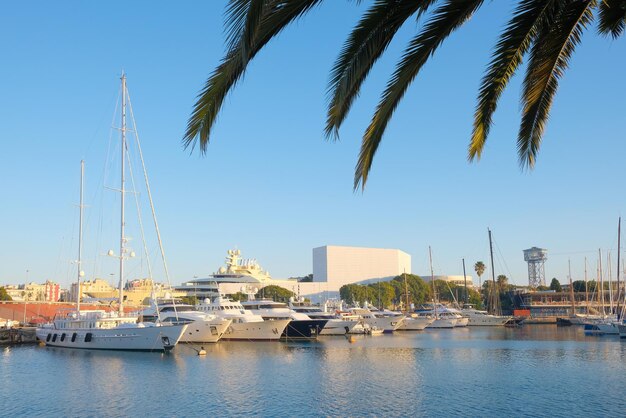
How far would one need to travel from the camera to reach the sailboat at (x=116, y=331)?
48812mm

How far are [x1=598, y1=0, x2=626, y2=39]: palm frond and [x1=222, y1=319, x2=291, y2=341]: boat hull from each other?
5718 cm

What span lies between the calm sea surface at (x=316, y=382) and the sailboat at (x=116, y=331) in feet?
4.64

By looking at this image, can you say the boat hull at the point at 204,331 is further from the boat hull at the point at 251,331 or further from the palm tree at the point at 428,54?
the palm tree at the point at 428,54

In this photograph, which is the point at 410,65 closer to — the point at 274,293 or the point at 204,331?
the point at 204,331

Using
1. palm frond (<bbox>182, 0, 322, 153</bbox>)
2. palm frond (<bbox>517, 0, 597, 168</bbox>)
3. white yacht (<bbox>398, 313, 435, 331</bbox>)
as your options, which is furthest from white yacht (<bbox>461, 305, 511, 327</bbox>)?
palm frond (<bbox>182, 0, 322, 153</bbox>)

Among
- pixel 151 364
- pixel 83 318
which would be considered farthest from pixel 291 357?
pixel 83 318

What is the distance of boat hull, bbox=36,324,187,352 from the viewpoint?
48.8m

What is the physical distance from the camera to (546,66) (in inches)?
366

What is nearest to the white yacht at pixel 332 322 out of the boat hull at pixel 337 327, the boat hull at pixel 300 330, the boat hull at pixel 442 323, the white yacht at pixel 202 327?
the boat hull at pixel 337 327

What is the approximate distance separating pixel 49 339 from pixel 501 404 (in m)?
A: 45.7

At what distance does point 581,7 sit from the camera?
342 inches

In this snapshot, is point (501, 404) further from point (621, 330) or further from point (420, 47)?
point (621, 330)

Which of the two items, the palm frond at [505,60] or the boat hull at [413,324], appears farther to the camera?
the boat hull at [413,324]

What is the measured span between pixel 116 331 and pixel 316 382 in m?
23.3
